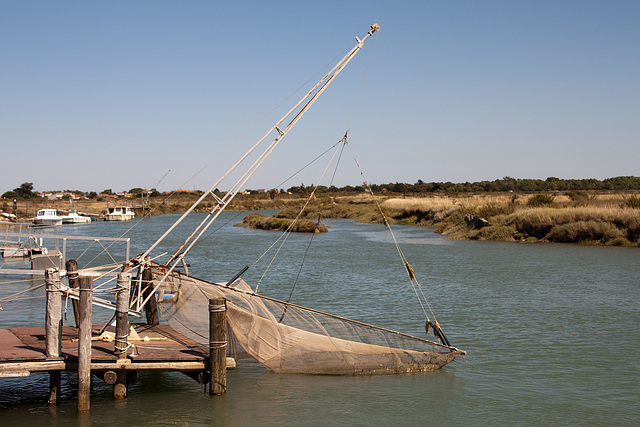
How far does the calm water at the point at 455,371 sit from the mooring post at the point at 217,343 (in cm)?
52

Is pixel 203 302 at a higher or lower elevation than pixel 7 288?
higher

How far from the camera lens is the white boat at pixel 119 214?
82.7m

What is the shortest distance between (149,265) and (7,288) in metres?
13.1

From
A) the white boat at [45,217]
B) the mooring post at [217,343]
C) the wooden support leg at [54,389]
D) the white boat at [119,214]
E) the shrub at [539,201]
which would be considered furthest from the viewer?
the white boat at [119,214]

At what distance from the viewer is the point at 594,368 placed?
1198 cm

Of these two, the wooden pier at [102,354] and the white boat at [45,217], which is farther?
the white boat at [45,217]

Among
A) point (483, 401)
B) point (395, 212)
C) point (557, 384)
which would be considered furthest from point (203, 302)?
point (395, 212)

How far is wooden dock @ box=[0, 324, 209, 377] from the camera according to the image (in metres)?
8.67

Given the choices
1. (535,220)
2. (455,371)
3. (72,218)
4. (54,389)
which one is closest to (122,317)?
(54,389)

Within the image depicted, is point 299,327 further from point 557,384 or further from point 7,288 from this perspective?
point 7,288

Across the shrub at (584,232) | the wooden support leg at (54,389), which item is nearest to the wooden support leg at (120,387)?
the wooden support leg at (54,389)

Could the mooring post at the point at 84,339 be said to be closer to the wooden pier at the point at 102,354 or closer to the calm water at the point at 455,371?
the wooden pier at the point at 102,354

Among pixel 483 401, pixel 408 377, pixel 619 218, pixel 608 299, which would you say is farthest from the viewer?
pixel 619 218

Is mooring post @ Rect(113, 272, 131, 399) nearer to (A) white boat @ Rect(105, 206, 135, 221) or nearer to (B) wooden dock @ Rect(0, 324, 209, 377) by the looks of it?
→ (B) wooden dock @ Rect(0, 324, 209, 377)
